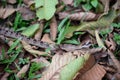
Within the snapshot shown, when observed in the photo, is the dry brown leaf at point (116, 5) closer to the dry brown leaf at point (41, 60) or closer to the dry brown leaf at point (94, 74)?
the dry brown leaf at point (94, 74)

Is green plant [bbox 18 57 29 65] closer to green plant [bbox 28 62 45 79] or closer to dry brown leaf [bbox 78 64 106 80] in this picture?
green plant [bbox 28 62 45 79]

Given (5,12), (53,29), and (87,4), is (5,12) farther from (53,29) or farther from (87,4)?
(87,4)

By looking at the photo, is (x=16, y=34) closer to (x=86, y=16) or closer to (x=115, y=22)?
(x=86, y=16)

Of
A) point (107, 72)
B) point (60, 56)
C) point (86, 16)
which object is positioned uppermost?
point (86, 16)

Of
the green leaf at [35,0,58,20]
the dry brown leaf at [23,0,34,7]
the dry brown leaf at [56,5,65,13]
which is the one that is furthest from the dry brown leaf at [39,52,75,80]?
the dry brown leaf at [23,0,34,7]

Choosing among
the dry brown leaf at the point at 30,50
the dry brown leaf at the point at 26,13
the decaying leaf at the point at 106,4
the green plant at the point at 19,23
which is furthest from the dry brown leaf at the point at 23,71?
the decaying leaf at the point at 106,4

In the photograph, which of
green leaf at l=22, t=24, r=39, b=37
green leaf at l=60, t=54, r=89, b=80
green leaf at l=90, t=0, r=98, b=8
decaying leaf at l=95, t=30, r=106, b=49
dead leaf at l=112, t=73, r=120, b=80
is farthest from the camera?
green leaf at l=90, t=0, r=98, b=8

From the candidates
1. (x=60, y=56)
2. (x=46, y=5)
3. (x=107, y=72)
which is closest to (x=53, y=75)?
(x=60, y=56)
